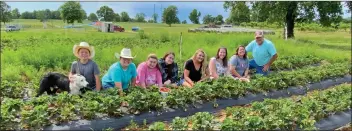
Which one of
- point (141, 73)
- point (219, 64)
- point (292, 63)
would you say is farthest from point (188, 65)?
point (292, 63)

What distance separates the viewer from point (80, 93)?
6.02 metres

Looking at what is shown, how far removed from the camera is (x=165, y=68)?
7461mm

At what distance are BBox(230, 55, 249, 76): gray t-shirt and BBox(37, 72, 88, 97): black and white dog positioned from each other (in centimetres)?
357

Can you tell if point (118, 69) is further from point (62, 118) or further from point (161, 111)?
point (62, 118)

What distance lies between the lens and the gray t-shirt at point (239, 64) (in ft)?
27.3

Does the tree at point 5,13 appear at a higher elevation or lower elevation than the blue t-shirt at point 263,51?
higher

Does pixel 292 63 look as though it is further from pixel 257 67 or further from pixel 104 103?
pixel 104 103

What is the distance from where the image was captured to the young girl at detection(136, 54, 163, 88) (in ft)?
22.4

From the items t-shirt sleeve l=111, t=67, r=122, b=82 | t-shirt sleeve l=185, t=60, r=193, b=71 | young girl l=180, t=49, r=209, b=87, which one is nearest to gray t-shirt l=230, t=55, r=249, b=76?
young girl l=180, t=49, r=209, b=87

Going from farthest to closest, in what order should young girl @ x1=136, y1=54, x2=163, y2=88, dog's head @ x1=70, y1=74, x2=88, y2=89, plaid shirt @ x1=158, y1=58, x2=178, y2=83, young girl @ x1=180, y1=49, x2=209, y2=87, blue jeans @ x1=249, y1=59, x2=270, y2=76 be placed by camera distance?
blue jeans @ x1=249, y1=59, x2=270, y2=76, young girl @ x1=180, y1=49, x2=209, y2=87, plaid shirt @ x1=158, y1=58, x2=178, y2=83, young girl @ x1=136, y1=54, x2=163, y2=88, dog's head @ x1=70, y1=74, x2=88, y2=89

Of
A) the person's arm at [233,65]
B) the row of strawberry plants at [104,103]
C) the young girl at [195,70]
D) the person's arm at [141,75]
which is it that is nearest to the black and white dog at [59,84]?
the row of strawberry plants at [104,103]

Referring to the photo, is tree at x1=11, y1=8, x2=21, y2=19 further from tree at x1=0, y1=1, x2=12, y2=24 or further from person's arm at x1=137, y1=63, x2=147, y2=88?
person's arm at x1=137, y1=63, x2=147, y2=88

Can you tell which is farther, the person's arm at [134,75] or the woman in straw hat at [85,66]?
the person's arm at [134,75]

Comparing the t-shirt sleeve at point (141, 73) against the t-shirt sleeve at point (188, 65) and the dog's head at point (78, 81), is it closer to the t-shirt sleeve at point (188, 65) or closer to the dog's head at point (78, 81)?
the t-shirt sleeve at point (188, 65)
